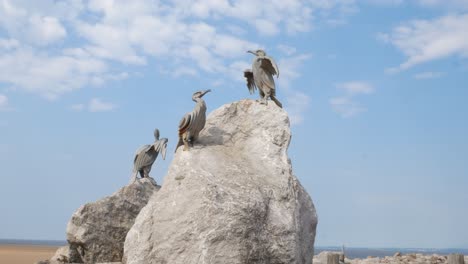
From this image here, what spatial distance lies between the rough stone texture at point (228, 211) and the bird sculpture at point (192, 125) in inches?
7.4

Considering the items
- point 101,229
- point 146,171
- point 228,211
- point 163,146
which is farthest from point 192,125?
point 146,171

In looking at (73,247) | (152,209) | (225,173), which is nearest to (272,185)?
(225,173)

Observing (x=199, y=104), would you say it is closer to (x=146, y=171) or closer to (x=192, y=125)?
(x=192, y=125)

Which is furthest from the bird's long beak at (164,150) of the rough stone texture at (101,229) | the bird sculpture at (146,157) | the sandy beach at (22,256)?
the sandy beach at (22,256)

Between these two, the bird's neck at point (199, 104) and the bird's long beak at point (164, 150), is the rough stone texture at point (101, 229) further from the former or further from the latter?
the bird's neck at point (199, 104)

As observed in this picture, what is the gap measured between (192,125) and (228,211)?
2183 millimetres

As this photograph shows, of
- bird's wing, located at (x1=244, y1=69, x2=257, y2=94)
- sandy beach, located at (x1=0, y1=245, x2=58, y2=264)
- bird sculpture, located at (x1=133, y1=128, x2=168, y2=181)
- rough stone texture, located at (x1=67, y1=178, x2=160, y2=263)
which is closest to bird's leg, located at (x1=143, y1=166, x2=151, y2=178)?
bird sculpture, located at (x1=133, y1=128, x2=168, y2=181)

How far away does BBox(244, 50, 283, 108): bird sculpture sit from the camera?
12359 millimetres

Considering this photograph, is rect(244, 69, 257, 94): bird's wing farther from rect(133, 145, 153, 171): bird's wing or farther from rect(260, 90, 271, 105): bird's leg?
rect(133, 145, 153, 171): bird's wing

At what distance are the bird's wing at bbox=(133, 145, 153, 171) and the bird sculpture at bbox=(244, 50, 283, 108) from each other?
3828 millimetres

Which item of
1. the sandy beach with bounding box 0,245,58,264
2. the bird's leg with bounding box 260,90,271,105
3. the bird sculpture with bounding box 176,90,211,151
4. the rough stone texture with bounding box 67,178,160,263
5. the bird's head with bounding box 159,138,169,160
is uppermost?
the bird's leg with bounding box 260,90,271,105

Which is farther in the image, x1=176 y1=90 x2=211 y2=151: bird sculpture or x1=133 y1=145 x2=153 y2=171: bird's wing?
x1=133 y1=145 x2=153 y2=171: bird's wing

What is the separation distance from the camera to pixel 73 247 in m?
14.0

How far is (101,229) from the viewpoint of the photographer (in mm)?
13703
